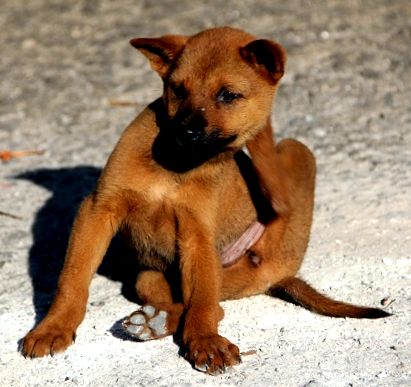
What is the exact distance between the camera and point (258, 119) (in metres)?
5.93

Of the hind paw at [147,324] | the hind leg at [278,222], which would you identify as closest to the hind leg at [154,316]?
the hind paw at [147,324]

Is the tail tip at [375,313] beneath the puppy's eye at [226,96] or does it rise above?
beneath

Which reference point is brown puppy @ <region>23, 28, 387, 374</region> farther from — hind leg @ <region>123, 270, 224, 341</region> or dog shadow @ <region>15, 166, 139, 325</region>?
dog shadow @ <region>15, 166, 139, 325</region>

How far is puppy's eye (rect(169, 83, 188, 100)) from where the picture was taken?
225 inches

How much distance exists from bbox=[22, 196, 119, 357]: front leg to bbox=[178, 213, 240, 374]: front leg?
45cm

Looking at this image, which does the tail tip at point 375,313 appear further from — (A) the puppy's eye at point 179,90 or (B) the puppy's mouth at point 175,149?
(A) the puppy's eye at point 179,90

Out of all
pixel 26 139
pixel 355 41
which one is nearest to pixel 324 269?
pixel 26 139

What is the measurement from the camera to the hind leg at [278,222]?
6.27m

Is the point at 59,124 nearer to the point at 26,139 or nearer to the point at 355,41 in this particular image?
the point at 26,139

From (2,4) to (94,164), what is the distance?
4858mm

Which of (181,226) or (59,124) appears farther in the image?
(59,124)

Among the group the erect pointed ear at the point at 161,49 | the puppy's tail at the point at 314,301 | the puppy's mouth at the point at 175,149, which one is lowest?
the puppy's tail at the point at 314,301

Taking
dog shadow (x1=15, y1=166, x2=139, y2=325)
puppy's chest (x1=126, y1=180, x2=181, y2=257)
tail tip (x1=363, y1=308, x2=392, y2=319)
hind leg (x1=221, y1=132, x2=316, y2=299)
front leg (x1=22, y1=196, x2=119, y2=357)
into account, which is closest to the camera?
front leg (x1=22, y1=196, x2=119, y2=357)

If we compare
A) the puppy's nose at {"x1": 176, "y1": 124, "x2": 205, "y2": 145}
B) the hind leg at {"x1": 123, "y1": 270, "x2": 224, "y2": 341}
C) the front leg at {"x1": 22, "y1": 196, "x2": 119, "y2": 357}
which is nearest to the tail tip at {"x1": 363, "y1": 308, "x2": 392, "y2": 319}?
the hind leg at {"x1": 123, "y1": 270, "x2": 224, "y2": 341}
